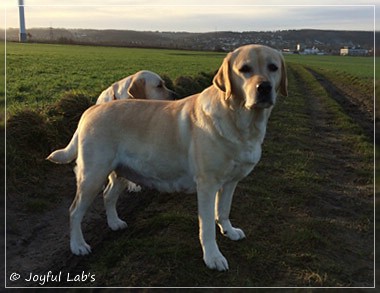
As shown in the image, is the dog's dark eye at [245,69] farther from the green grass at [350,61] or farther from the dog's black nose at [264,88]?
the green grass at [350,61]

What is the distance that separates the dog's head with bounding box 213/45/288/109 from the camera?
3.77 metres

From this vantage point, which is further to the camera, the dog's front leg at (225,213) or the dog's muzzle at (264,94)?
the dog's front leg at (225,213)

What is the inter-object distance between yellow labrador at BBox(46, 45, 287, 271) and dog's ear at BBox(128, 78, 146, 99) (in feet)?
6.93

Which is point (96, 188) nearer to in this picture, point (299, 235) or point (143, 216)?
point (143, 216)

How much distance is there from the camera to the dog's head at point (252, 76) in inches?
148

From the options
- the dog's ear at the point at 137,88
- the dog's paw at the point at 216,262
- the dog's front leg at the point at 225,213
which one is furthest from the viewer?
the dog's ear at the point at 137,88

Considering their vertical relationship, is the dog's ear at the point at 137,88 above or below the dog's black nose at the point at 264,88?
below

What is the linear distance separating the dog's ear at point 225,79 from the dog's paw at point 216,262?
5.23 feet

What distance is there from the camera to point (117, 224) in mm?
5164

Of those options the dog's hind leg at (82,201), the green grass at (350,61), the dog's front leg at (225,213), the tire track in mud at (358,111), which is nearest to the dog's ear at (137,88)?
the green grass at (350,61)

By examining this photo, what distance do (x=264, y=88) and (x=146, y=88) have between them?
3635 mm

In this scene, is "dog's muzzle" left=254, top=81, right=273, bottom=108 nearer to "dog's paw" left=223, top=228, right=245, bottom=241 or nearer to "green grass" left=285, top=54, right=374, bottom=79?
"green grass" left=285, top=54, right=374, bottom=79

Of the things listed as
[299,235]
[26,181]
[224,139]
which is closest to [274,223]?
[299,235]
